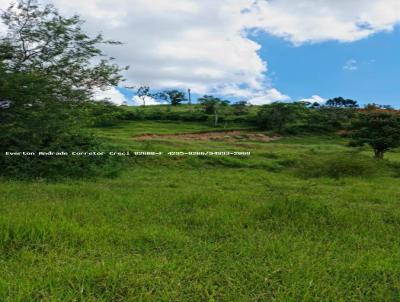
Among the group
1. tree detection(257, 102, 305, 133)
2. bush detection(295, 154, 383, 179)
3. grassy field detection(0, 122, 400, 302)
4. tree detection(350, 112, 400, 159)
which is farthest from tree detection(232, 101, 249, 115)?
grassy field detection(0, 122, 400, 302)

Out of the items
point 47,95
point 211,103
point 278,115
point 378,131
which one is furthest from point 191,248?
point 211,103

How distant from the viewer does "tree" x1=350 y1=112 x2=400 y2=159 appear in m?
21.1

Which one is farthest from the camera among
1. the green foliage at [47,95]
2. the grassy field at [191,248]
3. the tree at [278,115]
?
the tree at [278,115]

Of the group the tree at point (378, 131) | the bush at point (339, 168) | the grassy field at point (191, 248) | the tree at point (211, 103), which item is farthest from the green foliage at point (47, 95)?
the tree at point (211, 103)

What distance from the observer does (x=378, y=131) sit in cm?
2172

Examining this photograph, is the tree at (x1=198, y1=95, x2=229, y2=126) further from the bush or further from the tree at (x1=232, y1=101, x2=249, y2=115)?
the bush

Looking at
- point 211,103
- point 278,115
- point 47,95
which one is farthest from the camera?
point 211,103

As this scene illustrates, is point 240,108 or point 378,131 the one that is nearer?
point 378,131

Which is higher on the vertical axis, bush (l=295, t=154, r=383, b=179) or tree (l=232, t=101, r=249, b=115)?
tree (l=232, t=101, r=249, b=115)

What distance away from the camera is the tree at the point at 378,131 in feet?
69.2

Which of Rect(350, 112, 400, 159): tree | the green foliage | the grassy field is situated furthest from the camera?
Rect(350, 112, 400, 159): tree

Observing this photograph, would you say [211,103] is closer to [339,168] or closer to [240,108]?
[240,108]

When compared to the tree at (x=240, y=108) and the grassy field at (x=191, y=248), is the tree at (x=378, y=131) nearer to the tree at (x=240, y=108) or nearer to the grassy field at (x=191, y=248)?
the grassy field at (x=191, y=248)

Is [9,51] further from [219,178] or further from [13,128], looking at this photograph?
[219,178]
